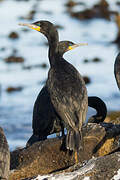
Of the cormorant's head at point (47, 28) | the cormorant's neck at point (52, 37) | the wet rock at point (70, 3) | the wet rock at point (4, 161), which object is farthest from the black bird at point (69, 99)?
the wet rock at point (70, 3)

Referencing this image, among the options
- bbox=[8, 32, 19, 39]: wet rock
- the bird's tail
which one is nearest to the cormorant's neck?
the bird's tail

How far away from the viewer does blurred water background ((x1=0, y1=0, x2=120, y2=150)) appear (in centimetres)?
1652

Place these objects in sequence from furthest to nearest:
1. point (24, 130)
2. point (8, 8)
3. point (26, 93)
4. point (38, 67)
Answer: point (8, 8), point (38, 67), point (26, 93), point (24, 130)

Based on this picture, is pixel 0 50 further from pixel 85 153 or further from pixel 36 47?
pixel 85 153

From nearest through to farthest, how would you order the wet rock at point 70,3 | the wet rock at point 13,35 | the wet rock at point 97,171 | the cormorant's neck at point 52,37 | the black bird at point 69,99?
the wet rock at point 97,171
the black bird at point 69,99
the cormorant's neck at point 52,37
the wet rock at point 13,35
the wet rock at point 70,3

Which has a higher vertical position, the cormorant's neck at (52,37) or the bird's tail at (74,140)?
the cormorant's neck at (52,37)

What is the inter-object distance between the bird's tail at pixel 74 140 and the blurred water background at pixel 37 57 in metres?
4.95

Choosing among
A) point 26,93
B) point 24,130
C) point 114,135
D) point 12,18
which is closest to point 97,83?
point 26,93

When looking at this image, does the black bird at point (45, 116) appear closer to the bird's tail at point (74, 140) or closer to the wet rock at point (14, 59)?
the bird's tail at point (74, 140)

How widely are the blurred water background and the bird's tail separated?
195 inches

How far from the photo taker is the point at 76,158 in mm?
7977

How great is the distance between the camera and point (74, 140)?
309 inches

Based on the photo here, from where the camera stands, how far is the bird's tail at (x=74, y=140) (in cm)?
784

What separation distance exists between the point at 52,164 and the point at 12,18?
26296mm
